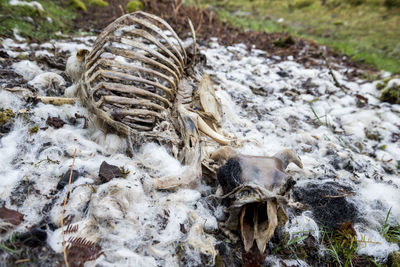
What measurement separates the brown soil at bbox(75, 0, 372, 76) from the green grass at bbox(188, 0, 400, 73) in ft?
3.88

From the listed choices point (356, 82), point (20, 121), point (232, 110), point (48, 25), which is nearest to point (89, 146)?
point (20, 121)

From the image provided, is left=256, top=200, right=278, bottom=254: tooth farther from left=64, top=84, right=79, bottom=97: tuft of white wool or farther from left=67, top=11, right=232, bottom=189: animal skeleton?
left=64, top=84, right=79, bottom=97: tuft of white wool

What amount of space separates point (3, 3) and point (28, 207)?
470 cm

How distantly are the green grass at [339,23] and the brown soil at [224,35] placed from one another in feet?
3.88

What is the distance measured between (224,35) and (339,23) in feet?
22.5

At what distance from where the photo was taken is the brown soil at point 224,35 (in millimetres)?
5922

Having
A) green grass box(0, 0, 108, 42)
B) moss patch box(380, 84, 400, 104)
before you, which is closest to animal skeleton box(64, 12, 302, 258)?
green grass box(0, 0, 108, 42)

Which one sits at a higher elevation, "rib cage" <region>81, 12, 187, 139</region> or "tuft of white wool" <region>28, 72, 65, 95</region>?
"rib cage" <region>81, 12, 187, 139</region>

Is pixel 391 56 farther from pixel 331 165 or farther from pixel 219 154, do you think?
pixel 219 154

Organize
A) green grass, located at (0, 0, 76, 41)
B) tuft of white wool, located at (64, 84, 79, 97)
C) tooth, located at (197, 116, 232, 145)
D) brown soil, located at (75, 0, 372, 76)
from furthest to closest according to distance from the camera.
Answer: brown soil, located at (75, 0, 372, 76) < green grass, located at (0, 0, 76, 41) < tuft of white wool, located at (64, 84, 79, 97) < tooth, located at (197, 116, 232, 145)

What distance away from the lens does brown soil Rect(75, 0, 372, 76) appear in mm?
5922

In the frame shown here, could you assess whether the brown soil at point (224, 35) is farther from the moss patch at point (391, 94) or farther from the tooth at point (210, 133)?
the tooth at point (210, 133)

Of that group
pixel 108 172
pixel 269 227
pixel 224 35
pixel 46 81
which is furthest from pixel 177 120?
pixel 224 35

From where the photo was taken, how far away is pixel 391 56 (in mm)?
6910
